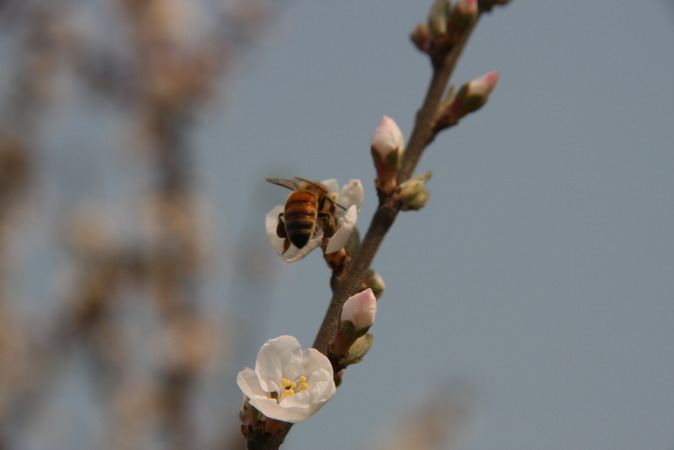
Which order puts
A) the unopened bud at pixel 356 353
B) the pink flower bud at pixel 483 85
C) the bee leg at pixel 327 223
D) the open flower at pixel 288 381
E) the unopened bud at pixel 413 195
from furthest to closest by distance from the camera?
1. the pink flower bud at pixel 483 85
2. the bee leg at pixel 327 223
3. the unopened bud at pixel 413 195
4. the unopened bud at pixel 356 353
5. the open flower at pixel 288 381

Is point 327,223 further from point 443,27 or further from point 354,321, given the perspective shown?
point 443,27

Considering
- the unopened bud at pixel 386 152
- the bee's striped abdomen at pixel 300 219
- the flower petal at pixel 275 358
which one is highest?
the unopened bud at pixel 386 152

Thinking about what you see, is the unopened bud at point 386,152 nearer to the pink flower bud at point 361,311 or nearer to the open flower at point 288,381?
the pink flower bud at point 361,311

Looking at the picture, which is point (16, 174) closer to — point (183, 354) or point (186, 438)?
point (183, 354)

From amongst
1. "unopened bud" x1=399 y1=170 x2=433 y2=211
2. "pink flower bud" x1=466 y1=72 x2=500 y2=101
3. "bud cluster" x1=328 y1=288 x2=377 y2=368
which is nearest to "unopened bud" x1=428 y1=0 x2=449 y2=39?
"pink flower bud" x1=466 y1=72 x2=500 y2=101

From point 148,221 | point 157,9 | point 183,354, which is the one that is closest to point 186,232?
point 148,221

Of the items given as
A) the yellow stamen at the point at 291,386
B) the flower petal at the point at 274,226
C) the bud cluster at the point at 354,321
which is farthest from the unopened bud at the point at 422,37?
the yellow stamen at the point at 291,386

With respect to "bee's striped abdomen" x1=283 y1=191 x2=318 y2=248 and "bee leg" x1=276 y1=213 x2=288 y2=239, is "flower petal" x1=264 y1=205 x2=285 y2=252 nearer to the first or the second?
"bee leg" x1=276 y1=213 x2=288 y2=239
